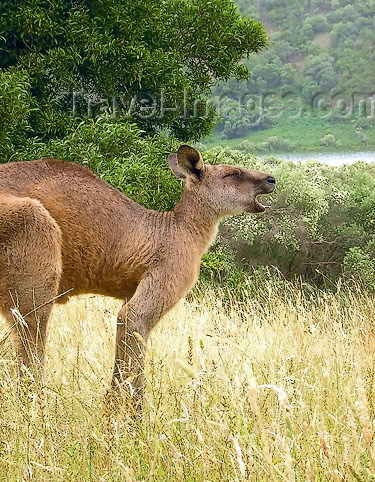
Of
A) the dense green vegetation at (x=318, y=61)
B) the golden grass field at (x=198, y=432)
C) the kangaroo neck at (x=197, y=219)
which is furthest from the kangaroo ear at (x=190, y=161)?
the dense green vegetation at (x=318, y=61)

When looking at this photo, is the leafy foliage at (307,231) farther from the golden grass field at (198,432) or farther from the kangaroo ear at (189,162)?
the golden grass field at (198,432)

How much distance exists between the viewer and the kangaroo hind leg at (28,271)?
4.55 m

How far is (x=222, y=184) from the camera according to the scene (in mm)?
5633

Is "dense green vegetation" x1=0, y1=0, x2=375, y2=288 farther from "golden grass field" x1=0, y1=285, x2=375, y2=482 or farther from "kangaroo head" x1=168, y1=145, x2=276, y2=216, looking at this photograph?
"golden grass field" x1=0, y1=285, x2=375, y2=482

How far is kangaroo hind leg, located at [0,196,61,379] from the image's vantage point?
4555 millimetres

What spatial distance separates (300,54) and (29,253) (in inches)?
980

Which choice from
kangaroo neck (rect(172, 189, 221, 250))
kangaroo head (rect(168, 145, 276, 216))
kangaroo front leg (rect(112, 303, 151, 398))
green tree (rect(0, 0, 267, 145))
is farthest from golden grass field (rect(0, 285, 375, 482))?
green tree (rect(0, 0, 267, 145))

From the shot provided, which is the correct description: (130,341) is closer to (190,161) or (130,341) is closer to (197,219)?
(197,219)

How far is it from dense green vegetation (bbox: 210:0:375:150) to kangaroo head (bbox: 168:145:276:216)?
58.0 feet

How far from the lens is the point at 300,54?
92.5 ft

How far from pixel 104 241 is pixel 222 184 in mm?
966

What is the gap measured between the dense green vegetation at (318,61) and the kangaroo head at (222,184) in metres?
17.7

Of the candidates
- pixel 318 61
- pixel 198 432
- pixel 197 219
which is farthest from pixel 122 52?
pixel 318 61

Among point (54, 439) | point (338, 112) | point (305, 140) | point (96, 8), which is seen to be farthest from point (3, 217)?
point (338, 112)
